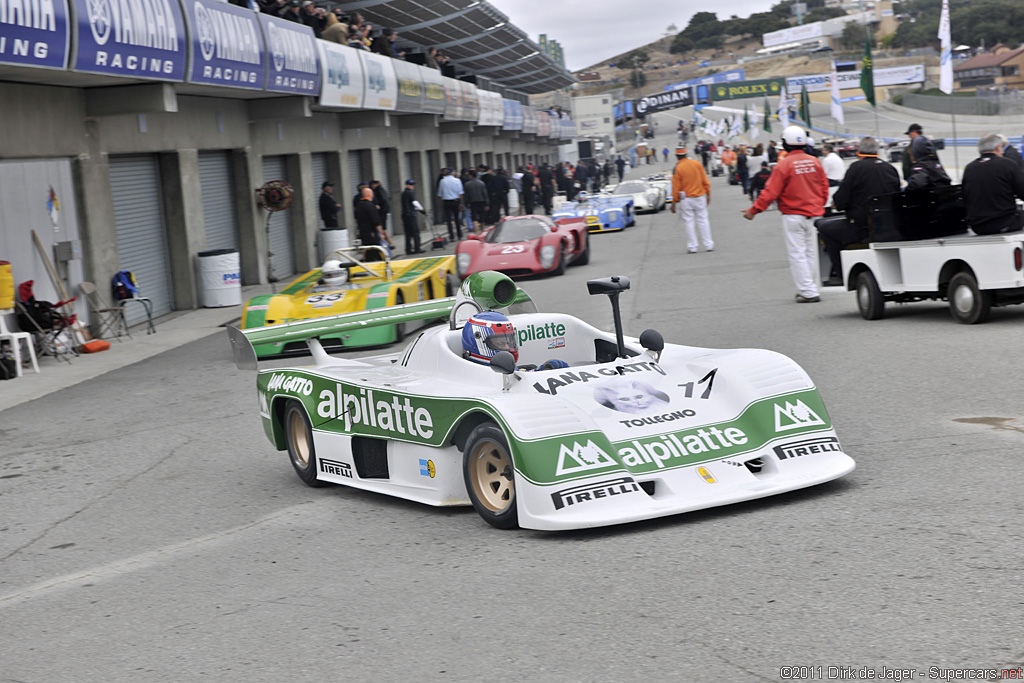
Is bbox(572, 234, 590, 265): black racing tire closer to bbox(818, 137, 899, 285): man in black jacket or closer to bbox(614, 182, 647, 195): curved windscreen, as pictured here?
bbox(818, 137, 899, 285): man in black jacket

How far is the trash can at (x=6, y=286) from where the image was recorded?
521 inches

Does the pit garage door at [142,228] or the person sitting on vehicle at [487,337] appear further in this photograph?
the pit garage door at [142,228]

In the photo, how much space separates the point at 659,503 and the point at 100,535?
3232mm

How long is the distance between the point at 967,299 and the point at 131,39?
10.4 metres

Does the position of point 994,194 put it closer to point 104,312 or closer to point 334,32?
point 104,312

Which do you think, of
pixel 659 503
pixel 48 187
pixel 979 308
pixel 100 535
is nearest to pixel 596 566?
pixel 659 503

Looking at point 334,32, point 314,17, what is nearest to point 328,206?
point 334,32

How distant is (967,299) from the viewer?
10.8 metres

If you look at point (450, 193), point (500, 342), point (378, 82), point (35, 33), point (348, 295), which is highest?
point (378, 82)

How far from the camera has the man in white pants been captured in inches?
816

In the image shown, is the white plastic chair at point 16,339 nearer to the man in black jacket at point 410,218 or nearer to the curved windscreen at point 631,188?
the man in black jacket at point 410,218

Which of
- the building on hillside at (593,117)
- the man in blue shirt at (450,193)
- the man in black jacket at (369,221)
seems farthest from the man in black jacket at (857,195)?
the building on hillside at (593,117)

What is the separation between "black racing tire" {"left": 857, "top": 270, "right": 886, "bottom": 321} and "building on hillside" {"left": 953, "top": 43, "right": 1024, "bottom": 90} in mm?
119309

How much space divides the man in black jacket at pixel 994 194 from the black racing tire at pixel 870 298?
3.94 feet
